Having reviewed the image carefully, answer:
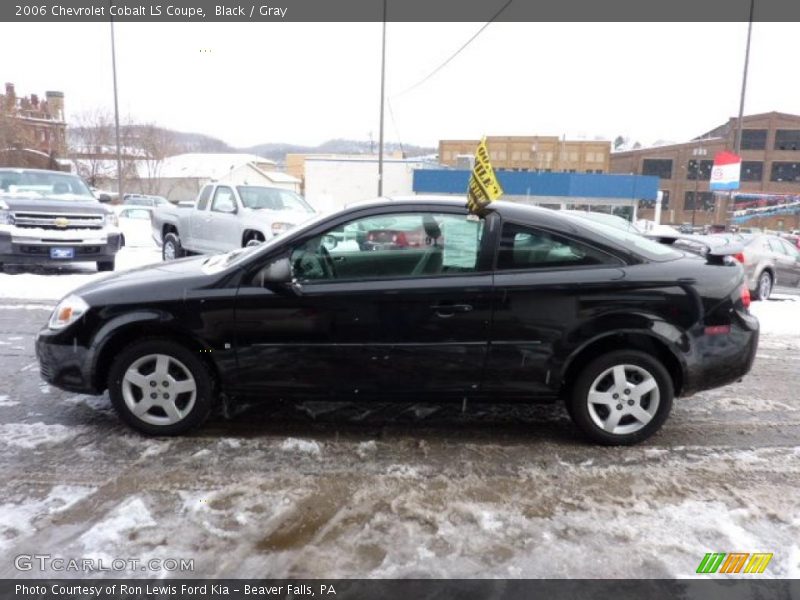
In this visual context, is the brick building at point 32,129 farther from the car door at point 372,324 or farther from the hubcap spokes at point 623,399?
the hubcap spokes at point 623,399

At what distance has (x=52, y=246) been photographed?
397 inches

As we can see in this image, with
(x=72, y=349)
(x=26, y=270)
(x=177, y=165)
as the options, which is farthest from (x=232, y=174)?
(x=72, y=349)

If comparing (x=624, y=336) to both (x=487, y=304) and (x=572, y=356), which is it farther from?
(x=487, y=304)

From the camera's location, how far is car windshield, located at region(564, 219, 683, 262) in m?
4.02

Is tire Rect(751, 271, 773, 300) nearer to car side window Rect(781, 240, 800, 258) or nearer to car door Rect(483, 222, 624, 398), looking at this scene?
car side window Rect(781, 240, 800, 258)

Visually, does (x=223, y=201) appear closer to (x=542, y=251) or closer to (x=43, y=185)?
(x=43, y=185)

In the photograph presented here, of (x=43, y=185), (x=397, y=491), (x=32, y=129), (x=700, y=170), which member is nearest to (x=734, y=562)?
(x=397, y=491)

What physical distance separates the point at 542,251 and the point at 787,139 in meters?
75.0

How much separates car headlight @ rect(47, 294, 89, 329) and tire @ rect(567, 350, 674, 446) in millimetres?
3200

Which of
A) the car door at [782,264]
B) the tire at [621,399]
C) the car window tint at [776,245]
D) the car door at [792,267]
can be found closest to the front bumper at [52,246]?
the tire at [621,399]

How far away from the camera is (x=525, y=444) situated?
159 inches

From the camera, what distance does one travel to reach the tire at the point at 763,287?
37.2 feet

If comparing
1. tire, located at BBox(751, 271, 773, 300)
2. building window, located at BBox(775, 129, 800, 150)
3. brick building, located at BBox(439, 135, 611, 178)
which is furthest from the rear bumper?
building window, located at BBox(775, 129, 800, 150)

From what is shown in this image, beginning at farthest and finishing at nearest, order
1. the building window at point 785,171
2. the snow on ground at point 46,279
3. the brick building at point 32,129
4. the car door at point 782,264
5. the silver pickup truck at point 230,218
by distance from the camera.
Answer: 1. the building window at point 785,171
2. the brick building at point 32,129
3. the car door at point 782,264
4. the silver pickup truck at point 230,218
5. the snow on ground at point 46,279
